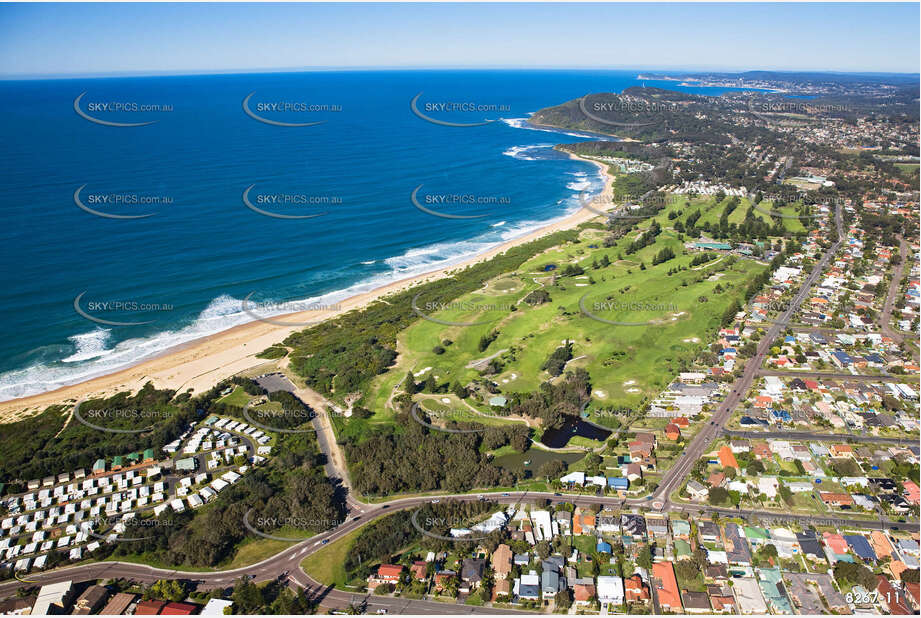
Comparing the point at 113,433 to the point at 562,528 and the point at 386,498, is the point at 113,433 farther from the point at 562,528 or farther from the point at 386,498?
the point at 562,528

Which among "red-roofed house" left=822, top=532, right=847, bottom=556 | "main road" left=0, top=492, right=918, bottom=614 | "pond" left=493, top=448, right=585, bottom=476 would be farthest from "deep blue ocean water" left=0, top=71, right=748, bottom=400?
"red-roofed house" left=822, top=532, right=847, bottom=556

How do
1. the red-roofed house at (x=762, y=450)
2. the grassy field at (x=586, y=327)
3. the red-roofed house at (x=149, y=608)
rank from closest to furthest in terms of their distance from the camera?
1. the red-roofed house at (x=149, y=608)
2. the red-roofed house at (x=762, y=450)
3. the grassy field at (x=586, y=327)

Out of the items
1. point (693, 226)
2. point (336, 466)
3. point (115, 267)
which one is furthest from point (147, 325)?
point (693, 226)

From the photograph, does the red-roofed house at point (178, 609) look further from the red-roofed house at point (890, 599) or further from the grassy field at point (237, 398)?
the red-roofed house at point (890, 599)

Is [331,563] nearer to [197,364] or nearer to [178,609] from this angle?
[178,609]

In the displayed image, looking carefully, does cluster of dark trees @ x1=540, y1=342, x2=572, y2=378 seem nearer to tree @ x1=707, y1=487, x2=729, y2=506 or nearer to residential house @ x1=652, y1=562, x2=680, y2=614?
tree @ x1=707, y1=487, x2=729, y2=506

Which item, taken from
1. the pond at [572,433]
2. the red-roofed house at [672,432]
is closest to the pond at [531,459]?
the pond at [572,433]

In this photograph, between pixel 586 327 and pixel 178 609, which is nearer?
pixel 178 609

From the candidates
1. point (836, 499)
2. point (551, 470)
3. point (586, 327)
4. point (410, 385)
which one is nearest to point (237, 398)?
point (410, 385)
